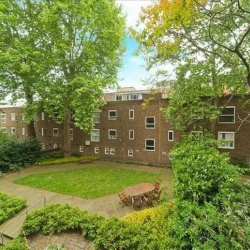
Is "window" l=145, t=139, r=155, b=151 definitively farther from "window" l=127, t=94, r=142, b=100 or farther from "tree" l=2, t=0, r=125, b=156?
"window" l=127, t=94, r=142, b=100

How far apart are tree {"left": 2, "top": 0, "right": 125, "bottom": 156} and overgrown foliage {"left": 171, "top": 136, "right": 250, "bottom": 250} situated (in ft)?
39.9

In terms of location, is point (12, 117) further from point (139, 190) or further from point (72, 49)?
point (139, 190)

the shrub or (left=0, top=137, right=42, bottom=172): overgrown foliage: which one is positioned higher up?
(left=0, top=137, right=42, bottom=172): overgrown foliage

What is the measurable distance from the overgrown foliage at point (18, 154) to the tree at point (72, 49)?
14.9ft

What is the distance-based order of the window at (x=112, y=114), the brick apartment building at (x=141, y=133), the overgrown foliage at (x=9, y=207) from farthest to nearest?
the window at (x=112, y=114) → the brick apartment building at (x=141, y=133) → the overgrown foliage at (x=9, y=207)

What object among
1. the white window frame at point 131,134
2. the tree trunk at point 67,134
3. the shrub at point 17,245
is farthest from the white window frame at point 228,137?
the shrub at point 17,245

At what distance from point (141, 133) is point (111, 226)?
551 inches

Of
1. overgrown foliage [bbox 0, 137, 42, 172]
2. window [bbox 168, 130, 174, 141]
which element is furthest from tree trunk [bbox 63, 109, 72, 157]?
window [bbox 168, 130, 174, 141]

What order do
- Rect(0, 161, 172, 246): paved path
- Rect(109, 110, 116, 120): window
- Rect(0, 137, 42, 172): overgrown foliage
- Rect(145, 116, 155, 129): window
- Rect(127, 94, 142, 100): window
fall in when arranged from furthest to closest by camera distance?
Rect(127, 94, 142, 100): window, Rect(109, 110, 116, 120): window, Rect(145, 116, 155, 129): window, Rect(0, 137, 42, 172): overgrown foliage, Rect(0, 161, 172, 246): paved path

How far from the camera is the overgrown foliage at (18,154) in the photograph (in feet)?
59.6

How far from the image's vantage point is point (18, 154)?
19.2m

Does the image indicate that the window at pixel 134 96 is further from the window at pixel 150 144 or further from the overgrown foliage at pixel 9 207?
the overgrown foliage at pixel 9 207

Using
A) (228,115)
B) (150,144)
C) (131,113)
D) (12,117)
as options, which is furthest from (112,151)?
(12,117)

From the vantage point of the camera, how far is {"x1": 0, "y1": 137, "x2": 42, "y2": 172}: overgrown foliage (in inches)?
715
